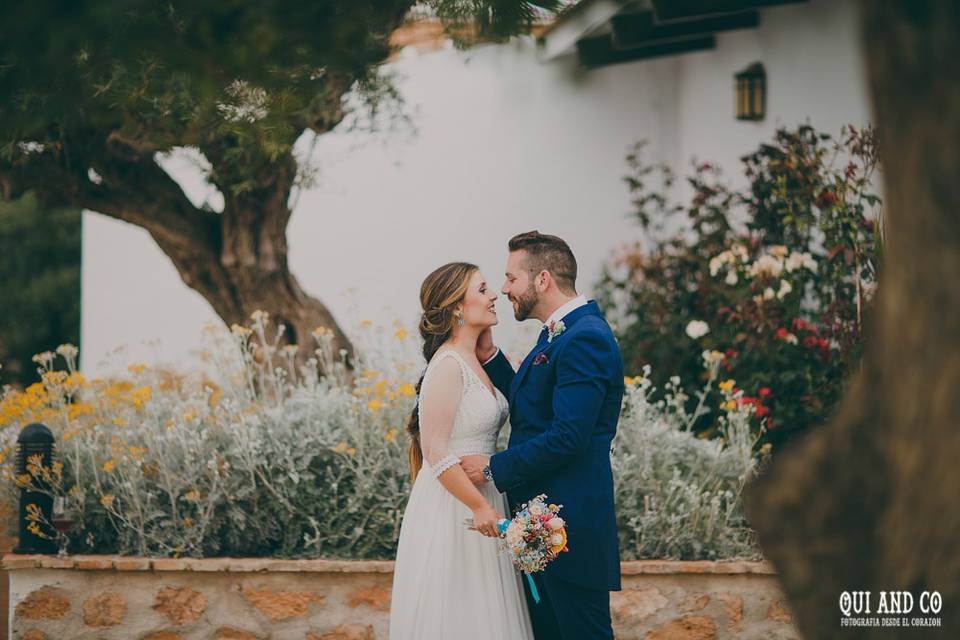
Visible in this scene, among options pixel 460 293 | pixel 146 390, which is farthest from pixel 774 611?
pixel 146 390

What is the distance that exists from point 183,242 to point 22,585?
2.46 meters

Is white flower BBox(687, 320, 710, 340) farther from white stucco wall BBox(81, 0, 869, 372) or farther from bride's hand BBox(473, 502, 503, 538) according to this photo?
white stucco wall BBox(81, 0, 869, 372)

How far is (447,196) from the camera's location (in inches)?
401

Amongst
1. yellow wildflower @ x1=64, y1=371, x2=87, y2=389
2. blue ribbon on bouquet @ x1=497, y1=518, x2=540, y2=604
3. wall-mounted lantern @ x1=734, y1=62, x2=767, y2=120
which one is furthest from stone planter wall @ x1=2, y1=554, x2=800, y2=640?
wall-mounted lantern @ x1=734, y1=62, x2=767, y2=120

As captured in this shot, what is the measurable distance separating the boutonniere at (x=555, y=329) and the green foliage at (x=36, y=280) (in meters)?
13.5

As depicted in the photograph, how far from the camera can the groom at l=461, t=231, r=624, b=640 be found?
356 centimetres

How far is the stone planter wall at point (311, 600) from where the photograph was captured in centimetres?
477

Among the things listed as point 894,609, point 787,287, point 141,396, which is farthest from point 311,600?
point 894,609

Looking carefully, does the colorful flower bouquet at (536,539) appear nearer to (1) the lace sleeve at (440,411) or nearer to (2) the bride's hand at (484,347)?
(1) the lace sleeve at (440,411)

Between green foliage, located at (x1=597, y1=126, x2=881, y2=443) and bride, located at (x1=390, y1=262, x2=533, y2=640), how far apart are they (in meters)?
2.06

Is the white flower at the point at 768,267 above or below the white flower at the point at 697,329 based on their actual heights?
above

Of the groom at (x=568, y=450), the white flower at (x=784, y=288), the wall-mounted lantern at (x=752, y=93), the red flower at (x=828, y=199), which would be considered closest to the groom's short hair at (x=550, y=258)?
the groom at (x=568, y=450)

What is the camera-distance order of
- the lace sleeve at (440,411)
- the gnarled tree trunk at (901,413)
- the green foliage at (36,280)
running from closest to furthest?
the gnarled tree trunk at (901,413), the lace sleeve at (440,411), the green foliage at (36,280)

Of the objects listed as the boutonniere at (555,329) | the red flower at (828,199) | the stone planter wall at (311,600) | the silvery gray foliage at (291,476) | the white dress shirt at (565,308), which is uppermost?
the red flower at (828,199)
